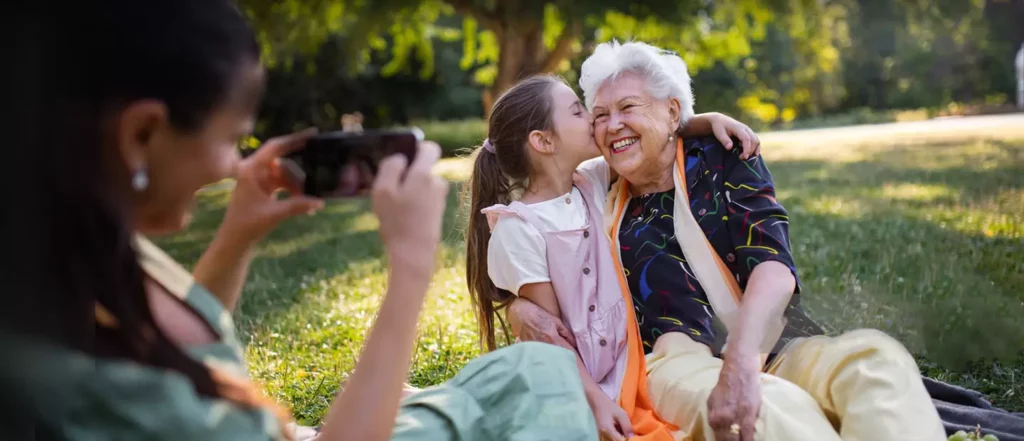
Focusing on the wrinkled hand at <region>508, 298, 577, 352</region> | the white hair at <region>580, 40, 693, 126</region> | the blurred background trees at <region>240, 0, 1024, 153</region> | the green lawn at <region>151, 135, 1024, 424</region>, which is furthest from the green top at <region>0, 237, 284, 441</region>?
the green lawn at <region>151, 135, 1024, 424</region>

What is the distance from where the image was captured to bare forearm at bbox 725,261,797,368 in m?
2.66

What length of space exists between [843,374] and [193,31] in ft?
6.71

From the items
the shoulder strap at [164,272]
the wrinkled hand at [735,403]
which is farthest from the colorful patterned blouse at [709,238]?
the shoulder strap at [164,272]

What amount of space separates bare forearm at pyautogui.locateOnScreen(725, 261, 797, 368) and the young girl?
39 cm

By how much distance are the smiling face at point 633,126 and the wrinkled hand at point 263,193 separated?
1461 mm

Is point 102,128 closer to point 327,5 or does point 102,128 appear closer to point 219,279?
point 219,279

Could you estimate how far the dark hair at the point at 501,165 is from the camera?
331 centimetres

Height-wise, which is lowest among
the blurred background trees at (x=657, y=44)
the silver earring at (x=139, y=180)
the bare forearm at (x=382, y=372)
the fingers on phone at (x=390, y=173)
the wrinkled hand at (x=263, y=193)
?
the blurred background trees at (x=657, y=44)

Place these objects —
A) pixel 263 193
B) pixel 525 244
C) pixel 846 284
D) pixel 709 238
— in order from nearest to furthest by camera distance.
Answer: pixel 263 193 < pixel 709 238 < pixel 525 244 < pixel 846 284

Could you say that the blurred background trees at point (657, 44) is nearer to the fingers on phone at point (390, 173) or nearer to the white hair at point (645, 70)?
the white hair at point (645, 70)

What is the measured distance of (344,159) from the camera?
1867 mm

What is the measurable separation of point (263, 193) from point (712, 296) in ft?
5.32

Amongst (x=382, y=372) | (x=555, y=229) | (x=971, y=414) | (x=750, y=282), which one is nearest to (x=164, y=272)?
(x=382, y=372)

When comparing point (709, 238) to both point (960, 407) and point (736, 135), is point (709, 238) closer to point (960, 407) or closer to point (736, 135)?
point (736, 135)
